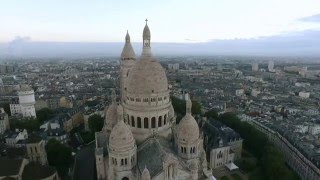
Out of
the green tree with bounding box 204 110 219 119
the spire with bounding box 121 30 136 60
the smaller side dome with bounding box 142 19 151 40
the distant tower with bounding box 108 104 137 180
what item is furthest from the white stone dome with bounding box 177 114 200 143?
the green tree with bounding box 204 110 219 119

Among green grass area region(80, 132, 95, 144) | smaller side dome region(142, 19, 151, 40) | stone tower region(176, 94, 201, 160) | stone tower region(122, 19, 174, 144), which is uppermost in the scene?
smaller side dome region(142, 19, 151, 40)

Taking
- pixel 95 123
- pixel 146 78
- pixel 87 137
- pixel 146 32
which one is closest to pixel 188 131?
pixel 146 78

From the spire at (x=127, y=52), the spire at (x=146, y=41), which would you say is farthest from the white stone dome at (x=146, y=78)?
the spire at (x=127, y=52)

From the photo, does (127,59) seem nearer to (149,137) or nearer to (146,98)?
(146,98)

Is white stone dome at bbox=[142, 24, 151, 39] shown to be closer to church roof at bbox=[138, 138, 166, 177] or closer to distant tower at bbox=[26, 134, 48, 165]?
church roof at bbox=[138, 138, 166, 177]

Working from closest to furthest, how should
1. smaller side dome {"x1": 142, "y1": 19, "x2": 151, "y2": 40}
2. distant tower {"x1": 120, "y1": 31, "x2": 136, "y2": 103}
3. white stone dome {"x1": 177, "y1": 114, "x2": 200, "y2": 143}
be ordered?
1. white stone dome {"x1": 177, "y1": 114, "x2": 200, "y2": 143}
2. smaller side dome {"x1": 142, "y1": 19, "x2": 151, "y2": 40}
3. distant tower {"x1": 120, "y1": 31, "x2": 136, "y2": 103}

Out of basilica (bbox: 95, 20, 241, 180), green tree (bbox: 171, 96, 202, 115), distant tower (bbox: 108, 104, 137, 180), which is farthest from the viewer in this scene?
green tree (bbox: 171, 96, 202, 115)

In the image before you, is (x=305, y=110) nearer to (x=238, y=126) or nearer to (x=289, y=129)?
(x=289, y=129)

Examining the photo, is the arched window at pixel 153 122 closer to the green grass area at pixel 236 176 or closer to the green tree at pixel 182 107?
the green grass area at pixel 236 176
